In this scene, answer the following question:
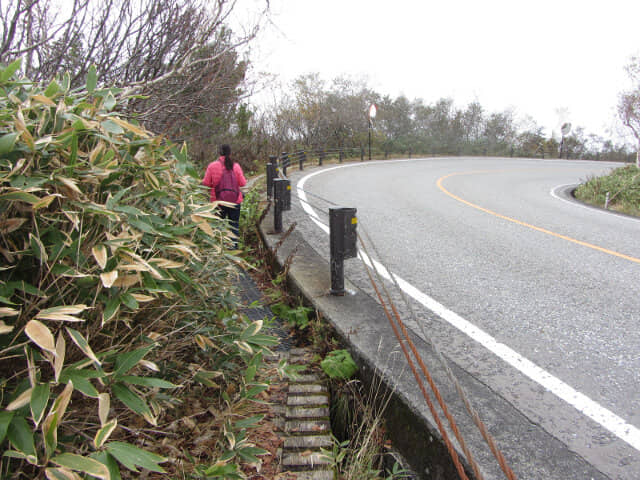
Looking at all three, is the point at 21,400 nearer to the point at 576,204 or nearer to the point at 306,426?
the point at 306,426

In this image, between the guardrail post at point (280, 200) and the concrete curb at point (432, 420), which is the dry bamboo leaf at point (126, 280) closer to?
the concrete curb at point (432, 420)

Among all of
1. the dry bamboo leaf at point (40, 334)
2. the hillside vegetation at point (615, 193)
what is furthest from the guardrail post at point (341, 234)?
the hillside vegetation at point (615, 193)

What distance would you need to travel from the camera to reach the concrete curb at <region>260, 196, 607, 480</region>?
212cm

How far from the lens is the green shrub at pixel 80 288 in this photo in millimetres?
1587

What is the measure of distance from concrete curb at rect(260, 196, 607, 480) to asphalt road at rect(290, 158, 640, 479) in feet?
0.68

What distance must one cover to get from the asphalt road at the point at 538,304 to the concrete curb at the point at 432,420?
206 mm

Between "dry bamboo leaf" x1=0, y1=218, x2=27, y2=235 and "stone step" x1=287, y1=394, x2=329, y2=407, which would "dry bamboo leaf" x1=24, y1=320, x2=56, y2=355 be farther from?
"stone step" x1=287, y1=394, x2=329, y2=407

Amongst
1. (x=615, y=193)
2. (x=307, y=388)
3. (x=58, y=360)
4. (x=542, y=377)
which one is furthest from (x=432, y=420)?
(x=615, y=193)

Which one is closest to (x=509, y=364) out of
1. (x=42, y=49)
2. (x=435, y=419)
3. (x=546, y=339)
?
(x=546, y=339)

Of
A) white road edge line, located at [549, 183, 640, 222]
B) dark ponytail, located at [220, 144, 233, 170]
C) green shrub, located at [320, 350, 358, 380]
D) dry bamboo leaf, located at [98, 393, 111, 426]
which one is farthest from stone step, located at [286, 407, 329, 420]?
white road edge line, located at [549, 183, 640, 222]

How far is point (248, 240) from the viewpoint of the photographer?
777 cm

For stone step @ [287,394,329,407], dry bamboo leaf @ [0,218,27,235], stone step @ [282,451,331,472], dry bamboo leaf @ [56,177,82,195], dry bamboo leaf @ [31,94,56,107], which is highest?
dry bamboo leaf @ [31,94,56,107]

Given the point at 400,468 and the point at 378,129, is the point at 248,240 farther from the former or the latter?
the point at 378,129

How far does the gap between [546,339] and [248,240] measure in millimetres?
5153
